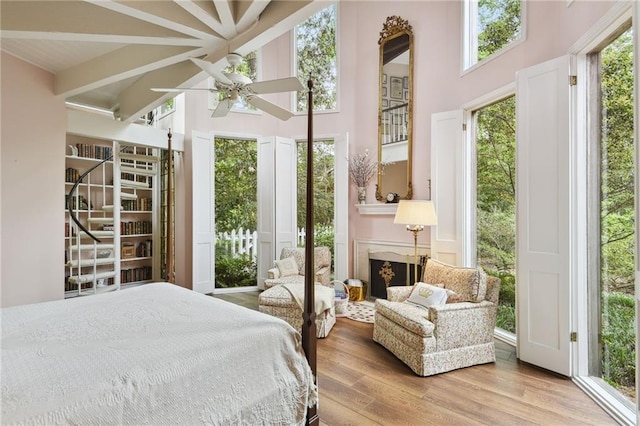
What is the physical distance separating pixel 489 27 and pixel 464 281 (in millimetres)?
2780

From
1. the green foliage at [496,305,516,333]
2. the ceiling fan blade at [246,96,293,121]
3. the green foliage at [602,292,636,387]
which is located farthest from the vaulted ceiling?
the green foliage at [496,305,516,333]

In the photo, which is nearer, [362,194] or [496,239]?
[496,239]

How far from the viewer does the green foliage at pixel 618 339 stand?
2154 millimetres

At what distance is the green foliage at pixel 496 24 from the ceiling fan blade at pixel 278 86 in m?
2.42

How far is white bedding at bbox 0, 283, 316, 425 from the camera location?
1113 mm

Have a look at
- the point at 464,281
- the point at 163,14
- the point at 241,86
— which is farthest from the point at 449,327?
the point at 163,14

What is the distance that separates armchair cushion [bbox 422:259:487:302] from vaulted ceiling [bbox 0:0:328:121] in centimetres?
250

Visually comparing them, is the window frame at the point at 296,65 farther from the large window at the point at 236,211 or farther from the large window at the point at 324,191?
the large window at the point at 236,211

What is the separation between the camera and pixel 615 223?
231 cm

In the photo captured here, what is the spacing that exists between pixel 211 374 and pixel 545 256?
2.68 metres

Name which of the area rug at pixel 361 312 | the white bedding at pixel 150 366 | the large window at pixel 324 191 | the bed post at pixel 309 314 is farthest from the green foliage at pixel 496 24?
the white bedding at pixel 150 366

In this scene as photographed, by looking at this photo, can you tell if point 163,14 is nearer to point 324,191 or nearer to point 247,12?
point 247,12

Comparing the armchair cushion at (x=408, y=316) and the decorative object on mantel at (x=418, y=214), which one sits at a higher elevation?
Answer: the decorative object on mantel at (x=418, y=214)

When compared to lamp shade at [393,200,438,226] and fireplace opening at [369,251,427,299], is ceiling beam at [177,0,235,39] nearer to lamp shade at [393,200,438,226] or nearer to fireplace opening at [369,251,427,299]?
lamp shade at [393,200,438,226]
